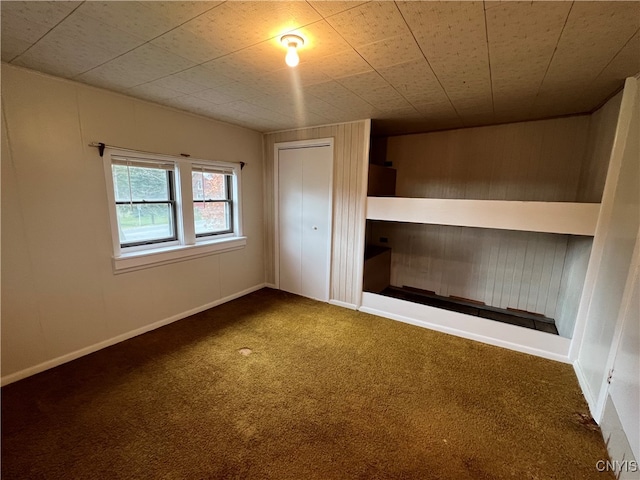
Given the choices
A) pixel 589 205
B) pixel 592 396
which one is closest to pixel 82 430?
pixel 592 396

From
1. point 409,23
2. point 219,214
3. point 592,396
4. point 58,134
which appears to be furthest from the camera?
point 219,214

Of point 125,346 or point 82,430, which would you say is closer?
point 82,430

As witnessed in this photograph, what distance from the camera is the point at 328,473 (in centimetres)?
146

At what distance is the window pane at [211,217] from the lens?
135 inches

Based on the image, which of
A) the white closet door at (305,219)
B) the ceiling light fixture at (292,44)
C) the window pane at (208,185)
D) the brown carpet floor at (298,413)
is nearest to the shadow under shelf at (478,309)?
the brown carpet floor at (298,413)

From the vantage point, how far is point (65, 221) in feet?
7.41

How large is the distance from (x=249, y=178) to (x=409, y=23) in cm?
292

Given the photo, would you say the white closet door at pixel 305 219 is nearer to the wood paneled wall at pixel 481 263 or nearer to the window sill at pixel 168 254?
the window sill at pixel 168 254

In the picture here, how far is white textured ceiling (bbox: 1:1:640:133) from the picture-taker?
50.6 inches

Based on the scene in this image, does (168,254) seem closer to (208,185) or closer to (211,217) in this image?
(211,217)

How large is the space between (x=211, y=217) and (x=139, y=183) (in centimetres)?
94

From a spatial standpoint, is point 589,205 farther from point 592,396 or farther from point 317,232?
point 317,232

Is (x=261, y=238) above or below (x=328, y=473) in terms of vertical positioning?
above

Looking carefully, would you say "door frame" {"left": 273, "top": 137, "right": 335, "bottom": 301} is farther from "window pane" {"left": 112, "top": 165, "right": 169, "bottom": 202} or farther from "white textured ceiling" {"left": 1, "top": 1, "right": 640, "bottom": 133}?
"window pane" {"left": 112, "top": 165, "right": 169, "bottom": 202}
